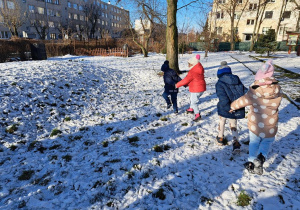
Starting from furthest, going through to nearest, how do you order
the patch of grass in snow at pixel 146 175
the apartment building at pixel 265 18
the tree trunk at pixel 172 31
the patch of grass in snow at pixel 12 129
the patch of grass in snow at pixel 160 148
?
the apartment building at pixel 265 18 < the tree trunk at pixel 172 31 < the patch of grass in snow at pixel 12 129 < the patch of grass in snow at pixel 160 148 < the patch of grass in snow at pixel 146 175

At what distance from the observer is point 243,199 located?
2270 mm

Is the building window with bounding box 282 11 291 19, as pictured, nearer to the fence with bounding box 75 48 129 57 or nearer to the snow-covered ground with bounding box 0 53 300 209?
the fence with bounding box 75 48 129 57

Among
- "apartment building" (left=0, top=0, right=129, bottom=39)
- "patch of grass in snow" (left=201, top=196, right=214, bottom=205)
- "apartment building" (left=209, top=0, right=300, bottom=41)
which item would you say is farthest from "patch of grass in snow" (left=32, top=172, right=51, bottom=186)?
"apartment building" (left=209, top=0, right=300, bottom=41)

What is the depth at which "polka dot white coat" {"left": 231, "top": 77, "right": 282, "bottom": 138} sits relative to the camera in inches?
93.7

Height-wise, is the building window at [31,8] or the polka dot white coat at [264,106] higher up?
the building window at [31,8]

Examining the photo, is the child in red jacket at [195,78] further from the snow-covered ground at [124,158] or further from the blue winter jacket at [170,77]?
the snow-covered ground at [124,158]

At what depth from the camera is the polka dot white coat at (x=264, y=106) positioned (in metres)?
2.38

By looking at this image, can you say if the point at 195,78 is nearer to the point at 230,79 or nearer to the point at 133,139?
the point at 230,79

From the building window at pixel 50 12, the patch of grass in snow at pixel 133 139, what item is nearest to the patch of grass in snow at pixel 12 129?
the patch of grass in snow at pixel 133 139

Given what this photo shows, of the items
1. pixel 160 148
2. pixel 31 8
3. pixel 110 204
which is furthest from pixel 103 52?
pixel 31 8

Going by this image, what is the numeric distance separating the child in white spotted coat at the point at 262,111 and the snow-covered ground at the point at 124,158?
0.35m

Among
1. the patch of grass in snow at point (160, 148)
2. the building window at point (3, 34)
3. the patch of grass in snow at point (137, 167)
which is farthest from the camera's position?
the building window at point (3, 34)

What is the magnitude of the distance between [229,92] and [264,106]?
28.6 inches

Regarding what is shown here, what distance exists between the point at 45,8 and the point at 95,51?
109ft
